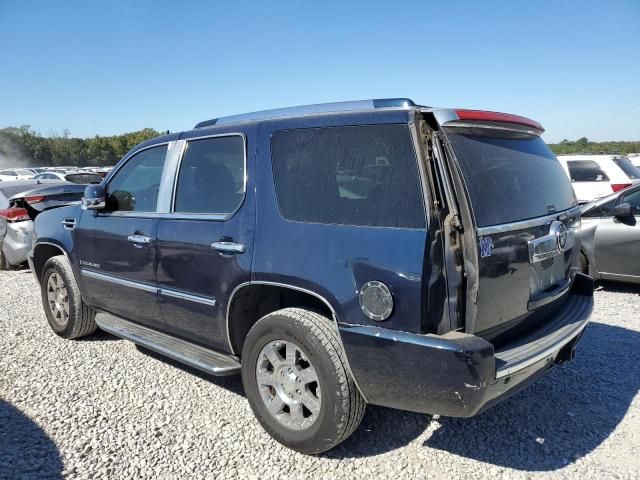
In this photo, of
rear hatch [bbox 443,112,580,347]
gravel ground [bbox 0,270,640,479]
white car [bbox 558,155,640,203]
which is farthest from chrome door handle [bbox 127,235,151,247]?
white car [bbox 558,155,640,203]

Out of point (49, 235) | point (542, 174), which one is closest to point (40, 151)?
point (49, 235)

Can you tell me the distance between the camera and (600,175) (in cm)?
1045

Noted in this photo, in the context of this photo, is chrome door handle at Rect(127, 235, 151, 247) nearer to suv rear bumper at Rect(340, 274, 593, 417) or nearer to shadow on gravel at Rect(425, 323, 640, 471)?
suv rear bumper at Rect(340, 274, 593, 417)

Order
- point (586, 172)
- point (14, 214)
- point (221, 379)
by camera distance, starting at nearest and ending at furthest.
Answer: point (221, 379), point (14, 214), point (586, 172)

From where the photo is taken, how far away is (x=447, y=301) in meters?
2.34

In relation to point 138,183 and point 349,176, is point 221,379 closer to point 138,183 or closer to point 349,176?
point 138,183

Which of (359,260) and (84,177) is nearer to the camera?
(359,260)

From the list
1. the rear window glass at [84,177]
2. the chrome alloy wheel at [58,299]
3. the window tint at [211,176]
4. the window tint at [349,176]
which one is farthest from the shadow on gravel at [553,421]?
the rear window glass at [84,177]

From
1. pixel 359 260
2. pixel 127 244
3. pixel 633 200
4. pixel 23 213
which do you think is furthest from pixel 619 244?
pixel 23 213

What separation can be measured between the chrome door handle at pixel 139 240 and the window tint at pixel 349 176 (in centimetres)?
124

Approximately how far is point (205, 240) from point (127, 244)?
97 centimetres

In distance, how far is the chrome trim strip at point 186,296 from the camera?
3.21m

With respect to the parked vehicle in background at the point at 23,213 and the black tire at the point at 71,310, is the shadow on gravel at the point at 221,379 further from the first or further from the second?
the parked vehicle in background at the point at 23,213

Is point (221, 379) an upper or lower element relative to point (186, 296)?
lower
